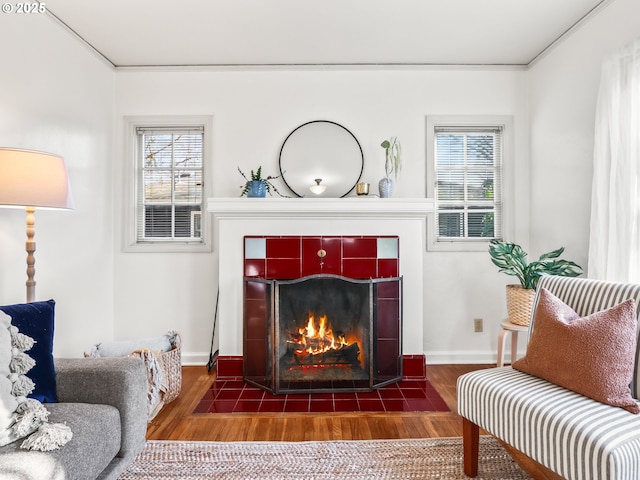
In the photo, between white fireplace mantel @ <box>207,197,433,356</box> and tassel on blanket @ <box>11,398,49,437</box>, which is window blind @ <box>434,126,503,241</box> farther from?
tassel on blanket @ <box>11,398,49,437</box>

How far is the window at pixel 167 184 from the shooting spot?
334 cm

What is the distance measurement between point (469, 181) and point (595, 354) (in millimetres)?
2150

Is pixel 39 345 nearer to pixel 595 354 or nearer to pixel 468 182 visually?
pixel 595 354

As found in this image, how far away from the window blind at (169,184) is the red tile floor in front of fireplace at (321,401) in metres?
1.39

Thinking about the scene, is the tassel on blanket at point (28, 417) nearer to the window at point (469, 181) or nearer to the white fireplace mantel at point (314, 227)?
the white fireplace mantel at point (314, 227)

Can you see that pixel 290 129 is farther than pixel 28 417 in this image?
Yes

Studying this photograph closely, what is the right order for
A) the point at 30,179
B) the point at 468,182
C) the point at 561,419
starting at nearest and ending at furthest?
the point at 561,419, the point at 30,179, the point at 468,182

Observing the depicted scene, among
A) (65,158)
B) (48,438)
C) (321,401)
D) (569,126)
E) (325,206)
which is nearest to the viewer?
(48,438)

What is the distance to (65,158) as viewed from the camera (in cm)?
267

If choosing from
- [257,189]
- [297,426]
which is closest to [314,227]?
[257,189]

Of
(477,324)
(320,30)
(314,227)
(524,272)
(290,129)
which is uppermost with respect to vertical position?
(320,30)

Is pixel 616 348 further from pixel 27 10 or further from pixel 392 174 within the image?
pixel 27 10

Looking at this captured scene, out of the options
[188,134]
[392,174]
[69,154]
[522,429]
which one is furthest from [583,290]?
[69,154]

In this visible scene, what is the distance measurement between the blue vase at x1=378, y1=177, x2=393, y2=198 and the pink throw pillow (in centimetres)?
159
